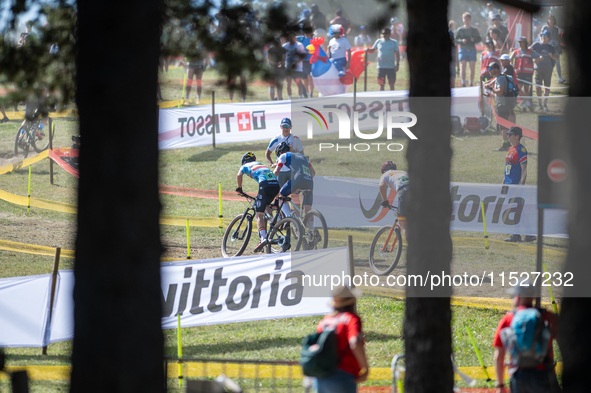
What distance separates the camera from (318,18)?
2753 centimetres

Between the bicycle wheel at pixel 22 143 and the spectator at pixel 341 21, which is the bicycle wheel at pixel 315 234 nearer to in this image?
the bicycle wheel at pixel 22 143

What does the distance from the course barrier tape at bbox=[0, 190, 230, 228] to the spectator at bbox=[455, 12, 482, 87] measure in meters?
11.6

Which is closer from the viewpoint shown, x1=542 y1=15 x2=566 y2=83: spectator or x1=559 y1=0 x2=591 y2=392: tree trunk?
x1=559 y1=0 x2=591 y2=392: tree trunk

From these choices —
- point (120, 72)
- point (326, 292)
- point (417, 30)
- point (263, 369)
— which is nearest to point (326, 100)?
point (326, 292)

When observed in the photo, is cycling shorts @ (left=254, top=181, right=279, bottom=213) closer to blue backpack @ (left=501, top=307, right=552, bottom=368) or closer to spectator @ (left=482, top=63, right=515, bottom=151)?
blue backpack @ (left=501, top=307, right=552, bottom=368)

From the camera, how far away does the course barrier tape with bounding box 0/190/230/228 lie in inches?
602

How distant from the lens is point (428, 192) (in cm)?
579

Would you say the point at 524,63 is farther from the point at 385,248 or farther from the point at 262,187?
the point at 262,187

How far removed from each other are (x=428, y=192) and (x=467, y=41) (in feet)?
60.4

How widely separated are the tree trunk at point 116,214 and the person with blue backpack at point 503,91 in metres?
15.1

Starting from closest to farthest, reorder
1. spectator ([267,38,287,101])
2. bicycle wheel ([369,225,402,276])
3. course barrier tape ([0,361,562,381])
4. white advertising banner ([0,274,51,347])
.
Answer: spectator ([267,38,287,101]), course barrier tape ([0,361,562,381]), white advertising banner ([0,274,51,347]), bicycle wheel ([369,225,402,276])

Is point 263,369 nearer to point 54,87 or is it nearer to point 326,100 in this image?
point 54,87

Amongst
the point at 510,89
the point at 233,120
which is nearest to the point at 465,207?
the point at 510,89

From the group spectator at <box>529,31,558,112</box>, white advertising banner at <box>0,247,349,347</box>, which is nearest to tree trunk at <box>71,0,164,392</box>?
white advertising banner at <box>0,247,349,347</box>
